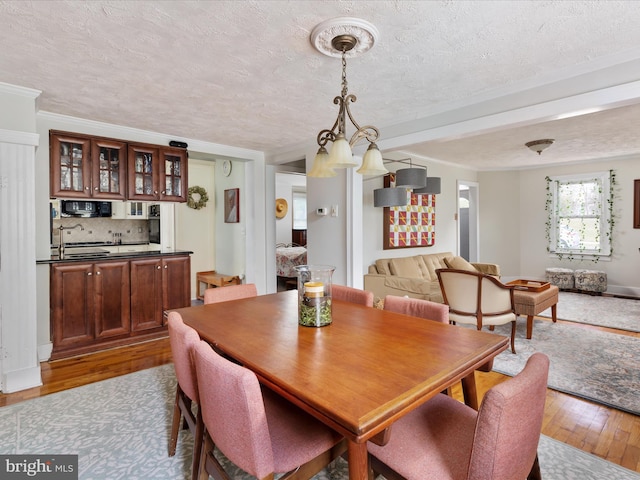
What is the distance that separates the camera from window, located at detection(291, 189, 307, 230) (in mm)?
9344

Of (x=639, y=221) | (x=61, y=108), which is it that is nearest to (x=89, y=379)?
(x=61, y=108)

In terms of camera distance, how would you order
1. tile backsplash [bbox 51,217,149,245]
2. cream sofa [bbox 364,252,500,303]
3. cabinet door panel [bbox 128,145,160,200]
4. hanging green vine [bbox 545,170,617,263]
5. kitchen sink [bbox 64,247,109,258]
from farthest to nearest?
hanging green vine [bbox 545,170,617,263]
cream sofa [bbox 364,252,500,303]
tile backsplash [bbox 51,217,149,245]
kitchen sink [bbox 64,247,109,258]
cabinet door panel [bbox 128,145,160,200]

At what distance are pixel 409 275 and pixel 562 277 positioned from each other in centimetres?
Answer: 336

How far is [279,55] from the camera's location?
A: 86.0 inches

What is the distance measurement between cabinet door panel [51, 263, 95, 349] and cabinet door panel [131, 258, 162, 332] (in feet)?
1.26

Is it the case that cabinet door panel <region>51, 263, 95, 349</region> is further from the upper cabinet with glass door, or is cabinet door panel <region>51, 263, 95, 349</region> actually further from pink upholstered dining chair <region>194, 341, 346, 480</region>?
pink upholstered dining chair <region>194, 341, 346, 480</region>

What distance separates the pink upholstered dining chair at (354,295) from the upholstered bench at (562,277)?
5506mm

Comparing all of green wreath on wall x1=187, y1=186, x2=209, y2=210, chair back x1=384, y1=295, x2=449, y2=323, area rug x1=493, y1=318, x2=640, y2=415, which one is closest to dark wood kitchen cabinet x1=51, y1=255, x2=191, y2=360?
green wreath on wall x1=187, y1=186, x2=209, y2=210

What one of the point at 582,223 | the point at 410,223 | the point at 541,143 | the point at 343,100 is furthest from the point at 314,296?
the point at 582,223

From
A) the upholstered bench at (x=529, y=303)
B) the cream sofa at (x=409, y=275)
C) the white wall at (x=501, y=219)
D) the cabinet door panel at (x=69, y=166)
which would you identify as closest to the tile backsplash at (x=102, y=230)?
the cabinet door panel at (x=69, y=166)

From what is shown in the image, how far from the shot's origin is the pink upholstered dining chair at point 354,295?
2.32 metres

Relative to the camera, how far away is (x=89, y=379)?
2.85 meters

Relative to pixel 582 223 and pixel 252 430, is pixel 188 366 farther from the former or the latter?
pixel 582 223

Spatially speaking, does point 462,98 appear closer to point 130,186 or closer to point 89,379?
point 130,186
